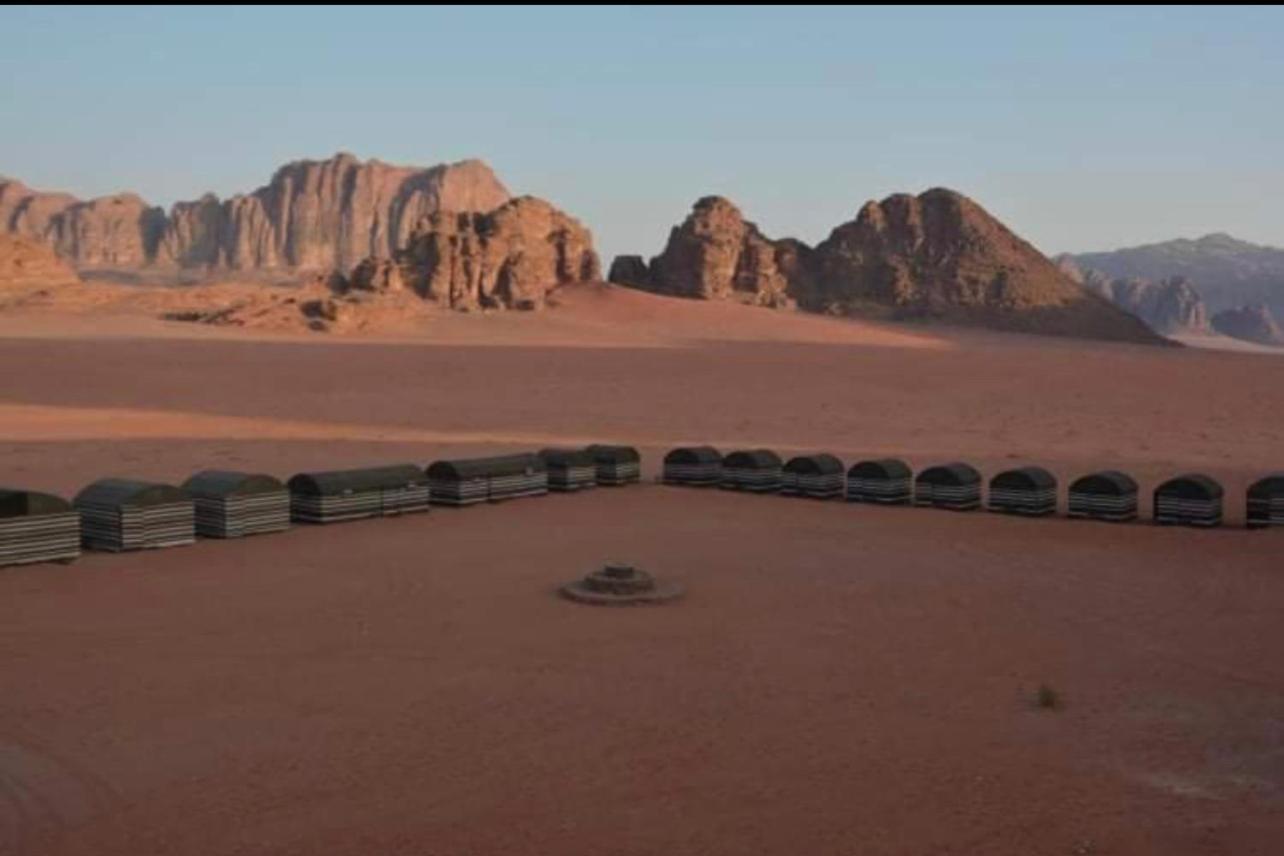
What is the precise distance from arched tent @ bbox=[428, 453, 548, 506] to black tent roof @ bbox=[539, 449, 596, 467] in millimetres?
333

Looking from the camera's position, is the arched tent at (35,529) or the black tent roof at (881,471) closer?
the arched tent at (35,529)

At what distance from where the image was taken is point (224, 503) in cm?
1870

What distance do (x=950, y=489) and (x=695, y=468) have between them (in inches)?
219

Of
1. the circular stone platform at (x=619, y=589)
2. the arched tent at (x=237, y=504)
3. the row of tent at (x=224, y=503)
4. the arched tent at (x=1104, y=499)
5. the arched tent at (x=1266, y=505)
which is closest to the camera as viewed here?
the circular stone platform at (x=619, y=589)

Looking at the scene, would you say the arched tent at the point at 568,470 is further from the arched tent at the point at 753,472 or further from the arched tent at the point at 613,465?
the arched tent at the point at 753,472

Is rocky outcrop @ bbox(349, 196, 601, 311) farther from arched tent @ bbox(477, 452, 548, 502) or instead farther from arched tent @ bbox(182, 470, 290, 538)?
arched tent @ bbox(182, 470, 290, 538)

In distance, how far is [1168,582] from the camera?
54.7 ft

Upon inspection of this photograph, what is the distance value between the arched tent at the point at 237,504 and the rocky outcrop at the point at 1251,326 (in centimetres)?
19534

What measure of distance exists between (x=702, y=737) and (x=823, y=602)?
5535 millimetres

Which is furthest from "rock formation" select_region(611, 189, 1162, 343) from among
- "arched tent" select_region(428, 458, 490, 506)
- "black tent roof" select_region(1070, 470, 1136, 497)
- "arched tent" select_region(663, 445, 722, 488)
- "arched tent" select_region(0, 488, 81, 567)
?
"arched tent" select_region(0, 488, 81, 567)

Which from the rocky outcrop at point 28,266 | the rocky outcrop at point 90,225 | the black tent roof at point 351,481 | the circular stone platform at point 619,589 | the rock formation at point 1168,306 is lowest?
the circular stone platform at point 619,589

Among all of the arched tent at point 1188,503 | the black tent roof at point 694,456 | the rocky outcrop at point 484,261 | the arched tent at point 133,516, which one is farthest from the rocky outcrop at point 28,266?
the arched tent at point 1188,503

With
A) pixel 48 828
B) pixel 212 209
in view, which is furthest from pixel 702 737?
pixel 212 209

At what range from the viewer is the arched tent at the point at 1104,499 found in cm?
2195
